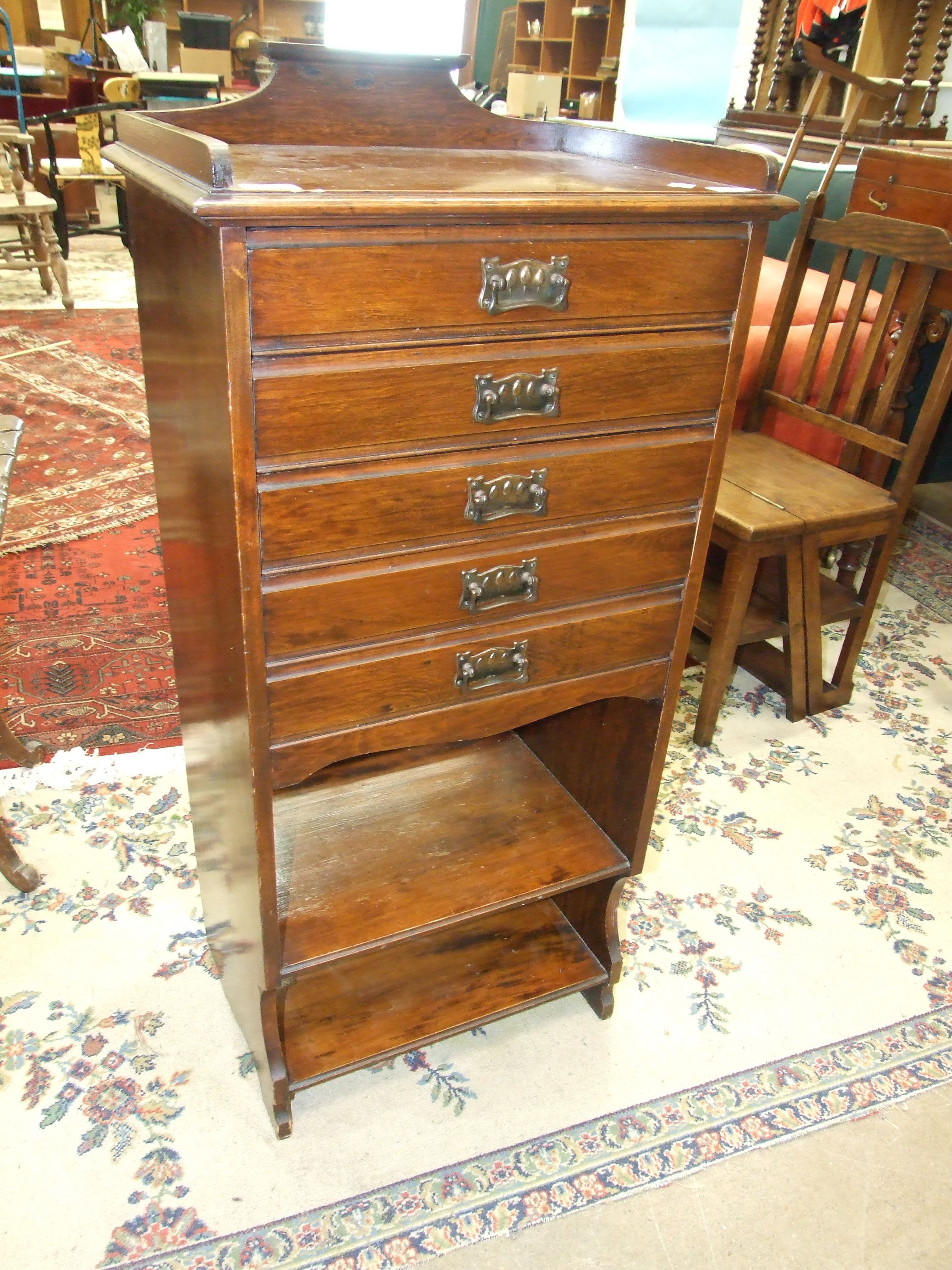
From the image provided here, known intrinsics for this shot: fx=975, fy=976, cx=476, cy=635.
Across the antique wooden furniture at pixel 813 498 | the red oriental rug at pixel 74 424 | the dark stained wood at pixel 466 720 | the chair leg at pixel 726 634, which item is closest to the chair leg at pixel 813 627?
the antique wooden furniture at pixel 813 498

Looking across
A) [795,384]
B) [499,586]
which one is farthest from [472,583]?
[795,384]

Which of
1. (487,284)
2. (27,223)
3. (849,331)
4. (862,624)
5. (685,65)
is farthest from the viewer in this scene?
(685,65)

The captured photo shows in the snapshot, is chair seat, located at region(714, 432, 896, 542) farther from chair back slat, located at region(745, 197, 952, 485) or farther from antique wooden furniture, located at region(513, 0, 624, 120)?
antique wooden furniture, located at region(513, 0, 624, 120)

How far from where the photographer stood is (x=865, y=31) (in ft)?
14.9

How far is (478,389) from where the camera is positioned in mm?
1017

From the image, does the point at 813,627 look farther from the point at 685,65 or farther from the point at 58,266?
the point at 685,65

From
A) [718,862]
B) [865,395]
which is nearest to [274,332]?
[718,862]

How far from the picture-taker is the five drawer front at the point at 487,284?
0.89 metres

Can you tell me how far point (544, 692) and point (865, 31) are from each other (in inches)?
185

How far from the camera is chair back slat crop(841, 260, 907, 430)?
219 centimetres

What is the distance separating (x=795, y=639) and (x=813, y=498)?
13.3 inches

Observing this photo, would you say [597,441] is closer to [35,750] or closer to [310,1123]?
[310,1123]

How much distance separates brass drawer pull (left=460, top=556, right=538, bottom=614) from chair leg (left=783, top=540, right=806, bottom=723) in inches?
49.2

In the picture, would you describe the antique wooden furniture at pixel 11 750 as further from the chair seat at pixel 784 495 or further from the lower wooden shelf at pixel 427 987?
the chair seat at pixel 784 495
